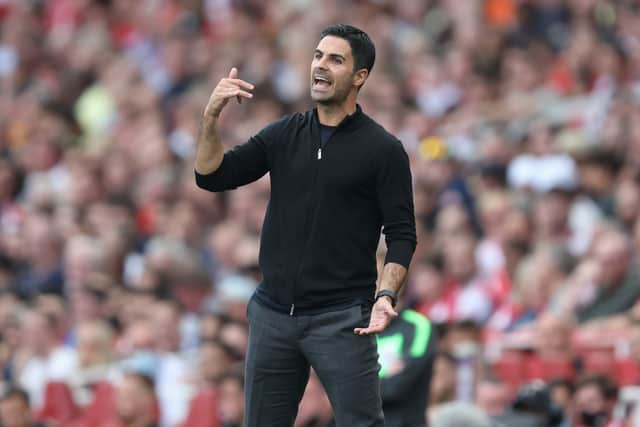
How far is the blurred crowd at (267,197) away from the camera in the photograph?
9.45m

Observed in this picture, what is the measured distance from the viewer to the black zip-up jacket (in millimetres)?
5832

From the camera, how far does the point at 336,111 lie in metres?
5.93

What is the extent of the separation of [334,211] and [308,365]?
24.0 inches

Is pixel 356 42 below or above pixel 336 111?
above

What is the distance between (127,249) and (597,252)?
15.1 ft

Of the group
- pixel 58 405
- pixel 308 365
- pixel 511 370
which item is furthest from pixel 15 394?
pixel 308 365

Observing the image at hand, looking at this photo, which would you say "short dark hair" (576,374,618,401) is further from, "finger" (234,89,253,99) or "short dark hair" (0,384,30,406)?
"short dark hair" (0,384,30,406)

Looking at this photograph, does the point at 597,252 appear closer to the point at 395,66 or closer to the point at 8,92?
the point at 395,66

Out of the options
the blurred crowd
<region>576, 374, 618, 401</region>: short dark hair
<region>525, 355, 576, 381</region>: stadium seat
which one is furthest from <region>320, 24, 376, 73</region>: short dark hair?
<region>525, 355, 576, 381</region>: stadium seat

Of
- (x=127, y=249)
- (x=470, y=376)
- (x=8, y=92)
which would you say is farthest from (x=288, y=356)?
(x=8, y=92)

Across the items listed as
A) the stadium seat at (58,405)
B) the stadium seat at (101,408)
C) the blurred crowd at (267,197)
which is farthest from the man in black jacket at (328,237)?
the stadium seat at (58,405)

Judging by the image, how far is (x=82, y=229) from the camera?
13.6 meters

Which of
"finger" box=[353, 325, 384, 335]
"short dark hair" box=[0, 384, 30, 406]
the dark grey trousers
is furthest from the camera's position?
"short dark hair" box=[0, 384, 30, 406]

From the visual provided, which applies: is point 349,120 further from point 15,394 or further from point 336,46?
point 15,394
